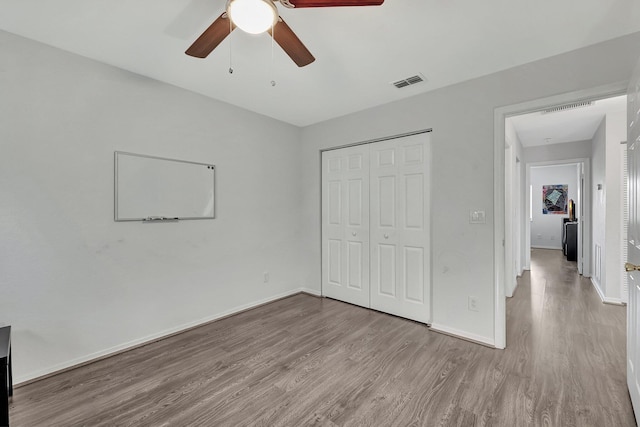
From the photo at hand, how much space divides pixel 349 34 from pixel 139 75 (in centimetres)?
197

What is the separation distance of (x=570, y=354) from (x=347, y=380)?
1942 millimetres

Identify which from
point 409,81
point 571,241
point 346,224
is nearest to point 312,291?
point 346,224

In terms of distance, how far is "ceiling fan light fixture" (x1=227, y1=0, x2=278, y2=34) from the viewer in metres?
1.32

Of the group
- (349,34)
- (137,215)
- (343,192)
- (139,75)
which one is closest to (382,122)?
(343,192)

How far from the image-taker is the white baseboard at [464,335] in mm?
2589

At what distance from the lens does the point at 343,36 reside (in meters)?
2.04

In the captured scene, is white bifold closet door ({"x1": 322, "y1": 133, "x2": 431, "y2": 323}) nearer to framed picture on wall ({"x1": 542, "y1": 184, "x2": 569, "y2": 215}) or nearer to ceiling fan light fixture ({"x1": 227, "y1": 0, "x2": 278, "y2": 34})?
ceiling fan light fixture ({"x1": 227, "y1": 0, "x2": 278, "y2": 34})

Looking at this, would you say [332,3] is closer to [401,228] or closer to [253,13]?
[253,13]

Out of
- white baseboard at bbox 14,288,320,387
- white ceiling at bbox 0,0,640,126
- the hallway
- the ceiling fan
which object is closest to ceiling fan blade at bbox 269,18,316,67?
the ceiling fan

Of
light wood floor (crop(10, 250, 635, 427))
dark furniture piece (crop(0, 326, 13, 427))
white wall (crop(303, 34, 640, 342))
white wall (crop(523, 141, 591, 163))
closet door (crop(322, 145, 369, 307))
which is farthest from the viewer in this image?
white wall (crop(523, 141, 591, 163))

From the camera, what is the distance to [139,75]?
2613mm

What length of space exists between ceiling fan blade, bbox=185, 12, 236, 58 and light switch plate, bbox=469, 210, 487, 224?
8.07 ft

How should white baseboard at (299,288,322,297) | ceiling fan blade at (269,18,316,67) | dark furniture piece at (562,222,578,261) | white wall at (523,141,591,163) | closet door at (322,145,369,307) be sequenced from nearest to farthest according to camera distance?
1. ceiling fan blade at (269,18,316,67)
2. closet door at (322,145,369,307)
3. white baseboard at (299,288,322,297)
4. white wall at (523,141,591,163)
5. dark furniture piece at (562,222,578,261)

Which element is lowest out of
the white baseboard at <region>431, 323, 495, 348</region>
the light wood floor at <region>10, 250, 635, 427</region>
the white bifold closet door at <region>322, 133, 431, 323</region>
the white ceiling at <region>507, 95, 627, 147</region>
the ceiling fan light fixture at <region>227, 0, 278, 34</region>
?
the light wood floor at <region>10, 250, 635, 427</region>
